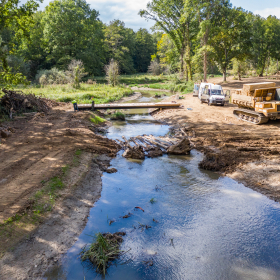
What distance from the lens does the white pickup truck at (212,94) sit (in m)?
24.8

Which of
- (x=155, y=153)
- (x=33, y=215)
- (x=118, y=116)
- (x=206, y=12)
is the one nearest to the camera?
(x=33, y=215)

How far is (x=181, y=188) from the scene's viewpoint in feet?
32.1

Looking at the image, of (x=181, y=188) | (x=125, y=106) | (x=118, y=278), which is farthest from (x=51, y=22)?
(x=118, y=278)

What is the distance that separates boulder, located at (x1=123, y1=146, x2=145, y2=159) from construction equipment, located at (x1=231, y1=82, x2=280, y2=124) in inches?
367

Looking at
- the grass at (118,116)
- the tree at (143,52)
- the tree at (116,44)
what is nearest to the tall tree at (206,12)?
the grass at (118,116)

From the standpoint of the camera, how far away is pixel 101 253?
20.1 feet

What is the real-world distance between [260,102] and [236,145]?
5.09 meters

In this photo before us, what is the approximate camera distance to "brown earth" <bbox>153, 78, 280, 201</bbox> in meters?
10.3

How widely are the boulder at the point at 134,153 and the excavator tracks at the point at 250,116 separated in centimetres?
934

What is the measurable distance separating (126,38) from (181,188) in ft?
224

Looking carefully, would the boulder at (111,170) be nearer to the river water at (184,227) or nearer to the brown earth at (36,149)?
A: the river water at (184,227)

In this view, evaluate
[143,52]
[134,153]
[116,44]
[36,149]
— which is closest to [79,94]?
[36,149]

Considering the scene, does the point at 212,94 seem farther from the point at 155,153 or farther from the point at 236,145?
the point at 155,153

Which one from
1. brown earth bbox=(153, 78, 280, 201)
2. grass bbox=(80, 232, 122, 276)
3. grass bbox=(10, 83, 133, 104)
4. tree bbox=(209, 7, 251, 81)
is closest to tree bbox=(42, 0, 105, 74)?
grass bbox=(10, 83, 133, 104)
